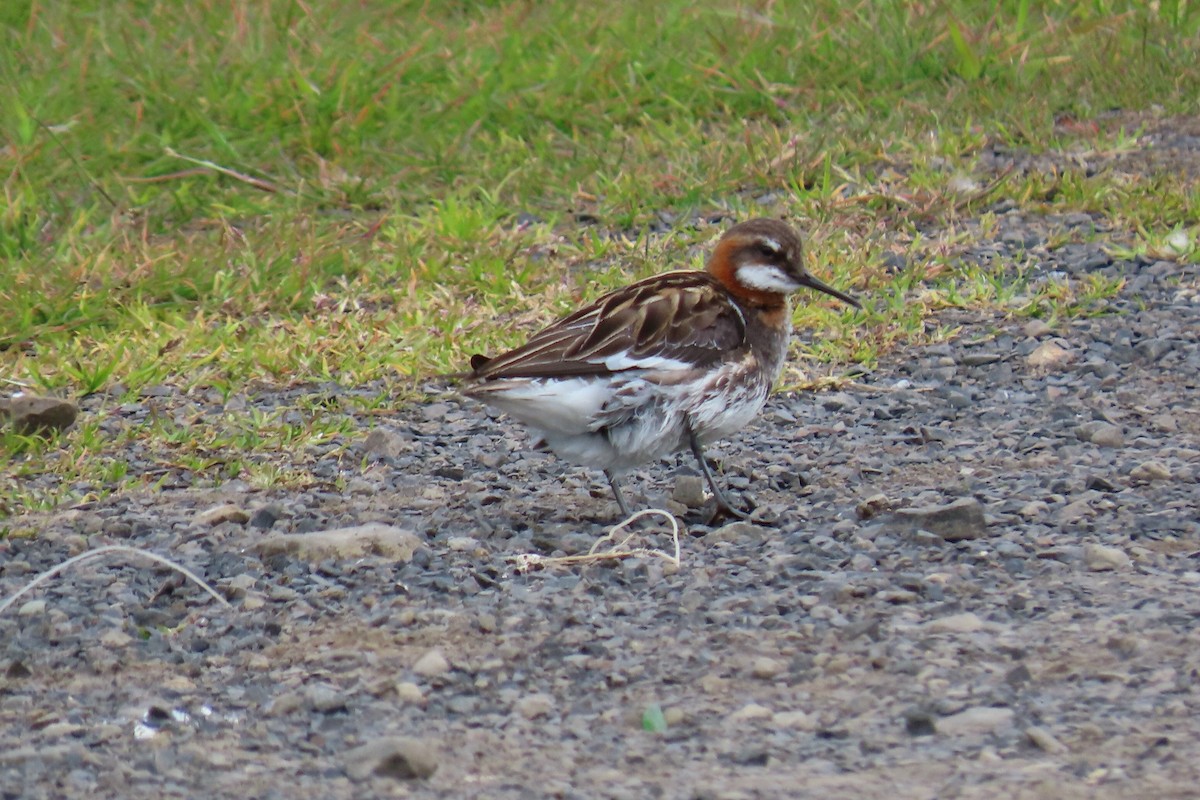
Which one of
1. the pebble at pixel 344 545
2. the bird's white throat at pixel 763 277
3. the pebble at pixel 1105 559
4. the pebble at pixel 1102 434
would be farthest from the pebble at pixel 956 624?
the bird's white throat at pixel 763 277

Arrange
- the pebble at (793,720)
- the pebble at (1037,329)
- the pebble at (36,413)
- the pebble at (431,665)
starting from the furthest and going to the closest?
the pebble at (1037,329), the pebble at (36,413), the pebble at (431,665), the pebble at (793,720)

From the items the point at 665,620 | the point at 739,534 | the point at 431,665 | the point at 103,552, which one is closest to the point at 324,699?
the point at 431,665

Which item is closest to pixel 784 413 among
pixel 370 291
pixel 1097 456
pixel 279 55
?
pixel 1097 456

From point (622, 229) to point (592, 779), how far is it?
17.3 feet

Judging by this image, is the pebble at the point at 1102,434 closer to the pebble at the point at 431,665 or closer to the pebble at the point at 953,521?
the pebble at the point at 953,521

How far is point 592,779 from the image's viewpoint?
379cm

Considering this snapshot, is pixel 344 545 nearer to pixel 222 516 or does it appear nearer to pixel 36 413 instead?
pixel 222 516

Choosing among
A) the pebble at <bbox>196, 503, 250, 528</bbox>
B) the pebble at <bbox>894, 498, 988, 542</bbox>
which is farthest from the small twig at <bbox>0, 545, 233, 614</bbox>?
the pebble at <bbox>894, 498, 988, 542</bbox>

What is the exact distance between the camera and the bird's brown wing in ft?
18.5

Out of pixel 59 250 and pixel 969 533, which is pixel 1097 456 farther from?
pixel 59 250

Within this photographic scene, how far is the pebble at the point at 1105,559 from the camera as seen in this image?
4.95m

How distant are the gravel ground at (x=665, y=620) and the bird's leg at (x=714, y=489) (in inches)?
4.3

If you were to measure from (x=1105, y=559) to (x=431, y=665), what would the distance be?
1.98 meters

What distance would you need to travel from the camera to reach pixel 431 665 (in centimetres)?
443
